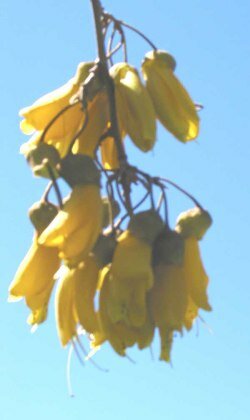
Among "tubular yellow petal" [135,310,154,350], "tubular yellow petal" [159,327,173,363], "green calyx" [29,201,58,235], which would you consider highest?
"green calyx" [29,201,58,235]

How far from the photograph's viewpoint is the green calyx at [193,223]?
3000mm

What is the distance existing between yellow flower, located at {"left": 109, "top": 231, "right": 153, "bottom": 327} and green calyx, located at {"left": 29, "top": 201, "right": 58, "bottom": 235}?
196 mm

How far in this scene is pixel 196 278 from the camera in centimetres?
286

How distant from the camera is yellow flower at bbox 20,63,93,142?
3.00m

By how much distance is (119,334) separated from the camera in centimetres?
274

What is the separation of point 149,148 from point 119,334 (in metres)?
0.37

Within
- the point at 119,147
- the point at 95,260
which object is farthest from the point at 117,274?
the point at 119,147

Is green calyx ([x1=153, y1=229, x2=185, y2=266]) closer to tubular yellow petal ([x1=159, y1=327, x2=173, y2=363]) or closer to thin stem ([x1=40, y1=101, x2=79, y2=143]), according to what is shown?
tubular yellow petal ([x1=159, y1=327, x2=173, y2=363])

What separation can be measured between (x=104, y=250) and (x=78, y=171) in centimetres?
15

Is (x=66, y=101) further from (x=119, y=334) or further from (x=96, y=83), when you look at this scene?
(x=119, y=334)

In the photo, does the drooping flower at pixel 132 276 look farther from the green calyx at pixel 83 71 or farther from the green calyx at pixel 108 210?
the green calyx at pixel 83 71

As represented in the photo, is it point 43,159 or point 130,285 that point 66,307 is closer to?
point 130,285

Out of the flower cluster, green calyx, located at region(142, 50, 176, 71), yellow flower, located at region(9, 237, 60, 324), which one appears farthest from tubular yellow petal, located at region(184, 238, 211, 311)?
green calyx, located at region(142, 50, 176, 71)

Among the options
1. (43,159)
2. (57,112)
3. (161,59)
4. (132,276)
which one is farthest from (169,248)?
(161,59)
